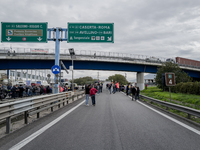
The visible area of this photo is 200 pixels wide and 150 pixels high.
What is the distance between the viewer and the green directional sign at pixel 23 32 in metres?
14.8

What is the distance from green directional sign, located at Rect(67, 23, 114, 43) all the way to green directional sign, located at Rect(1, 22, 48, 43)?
213cm

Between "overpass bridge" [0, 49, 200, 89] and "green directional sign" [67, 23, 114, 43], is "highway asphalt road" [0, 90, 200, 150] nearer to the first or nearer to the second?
"green directional sign" [67, 23, 114, 43]

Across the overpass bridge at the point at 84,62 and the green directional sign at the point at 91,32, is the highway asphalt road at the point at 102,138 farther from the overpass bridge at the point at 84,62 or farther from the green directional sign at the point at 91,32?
the overpass bridge at the point at 84,62

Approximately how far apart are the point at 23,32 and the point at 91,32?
5418 mm

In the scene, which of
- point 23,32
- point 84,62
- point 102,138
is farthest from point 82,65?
point 102,138

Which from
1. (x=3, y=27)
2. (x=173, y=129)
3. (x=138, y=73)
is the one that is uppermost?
(x=3, y=27)

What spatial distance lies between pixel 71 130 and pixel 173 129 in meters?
3.36

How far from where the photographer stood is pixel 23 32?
1477cm

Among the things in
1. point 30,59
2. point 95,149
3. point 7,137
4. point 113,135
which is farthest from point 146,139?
point 30,59

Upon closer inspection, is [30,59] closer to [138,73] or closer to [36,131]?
[138,73]

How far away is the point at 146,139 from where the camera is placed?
16.3ft

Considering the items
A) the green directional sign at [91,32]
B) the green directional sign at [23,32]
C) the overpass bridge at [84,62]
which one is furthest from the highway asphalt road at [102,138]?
the overpass bridge at [84,62]

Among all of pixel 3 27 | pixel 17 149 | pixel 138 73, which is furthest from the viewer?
pixel 138 73

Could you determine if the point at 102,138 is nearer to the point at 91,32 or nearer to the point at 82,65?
the point at 91,32
